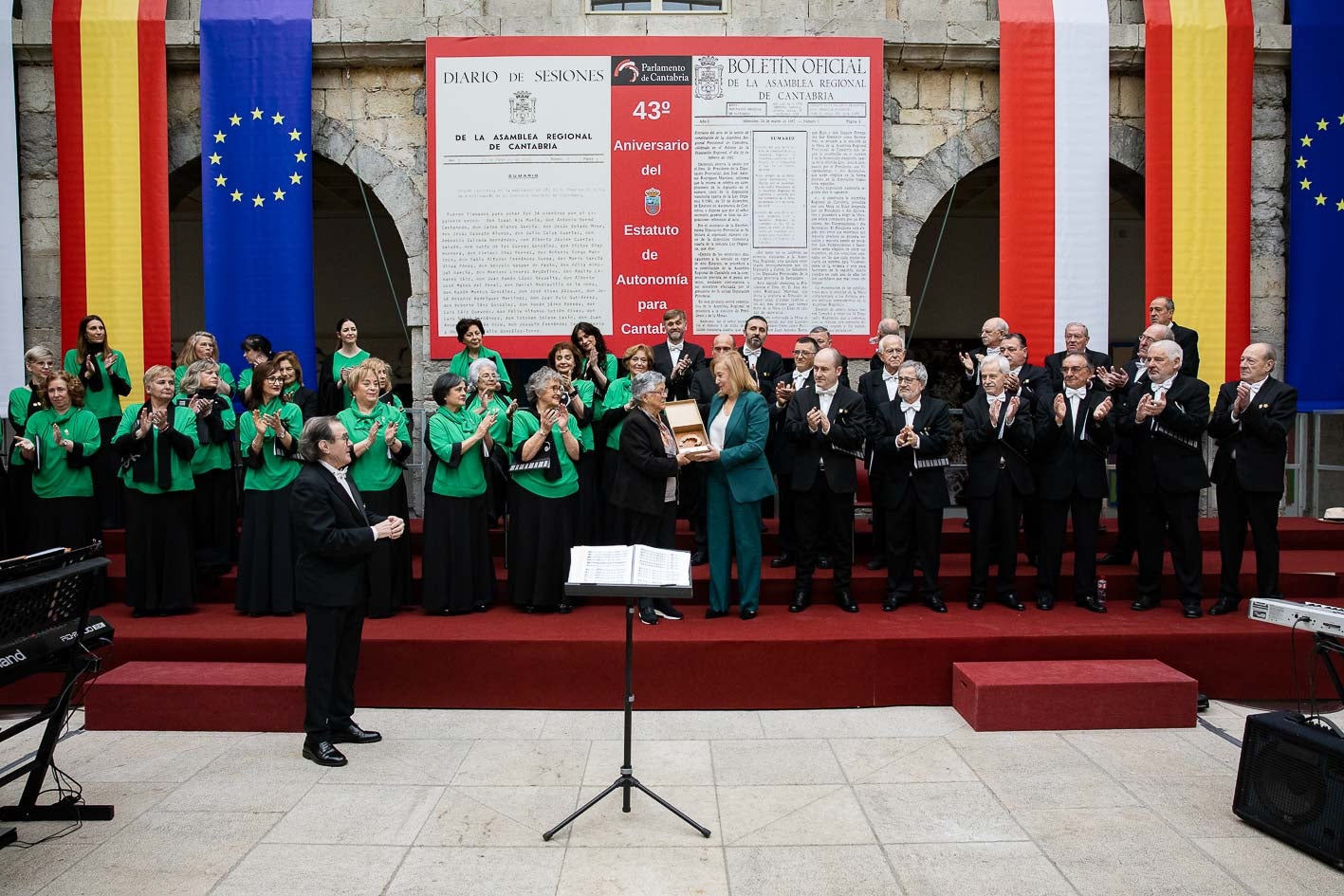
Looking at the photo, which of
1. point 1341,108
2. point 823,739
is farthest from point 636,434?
point 1341,108

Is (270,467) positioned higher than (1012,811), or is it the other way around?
(270,467)

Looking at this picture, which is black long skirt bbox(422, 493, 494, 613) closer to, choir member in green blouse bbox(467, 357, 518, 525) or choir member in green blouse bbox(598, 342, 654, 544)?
choir member in green blouse bbox(467, 357, 518, 525)

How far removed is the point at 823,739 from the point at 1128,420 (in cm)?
314

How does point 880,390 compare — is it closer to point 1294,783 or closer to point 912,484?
point 912,484

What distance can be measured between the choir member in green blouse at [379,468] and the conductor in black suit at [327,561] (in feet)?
4.59

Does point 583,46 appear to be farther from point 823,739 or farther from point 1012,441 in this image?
point 823,739

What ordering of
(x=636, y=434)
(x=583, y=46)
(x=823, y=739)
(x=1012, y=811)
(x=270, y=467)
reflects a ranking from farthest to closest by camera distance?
(x=583, y=46) → (x=270, y=467) → (x=636, y=434) → (x=823, y=739) → (x=1012, y=811)

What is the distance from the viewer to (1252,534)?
6645 millimetres

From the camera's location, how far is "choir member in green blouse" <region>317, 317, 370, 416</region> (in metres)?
7.89

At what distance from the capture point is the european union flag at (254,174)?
920 cm

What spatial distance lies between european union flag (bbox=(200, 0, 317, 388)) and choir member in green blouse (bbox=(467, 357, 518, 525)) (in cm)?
292

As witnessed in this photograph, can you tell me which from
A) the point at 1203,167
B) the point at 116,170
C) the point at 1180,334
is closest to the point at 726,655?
the point at 1180,334

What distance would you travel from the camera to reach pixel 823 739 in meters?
5.48

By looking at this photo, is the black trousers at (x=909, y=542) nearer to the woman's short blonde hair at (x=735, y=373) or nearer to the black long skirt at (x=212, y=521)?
the woman's short blonde hair at (x=735, y=373)
